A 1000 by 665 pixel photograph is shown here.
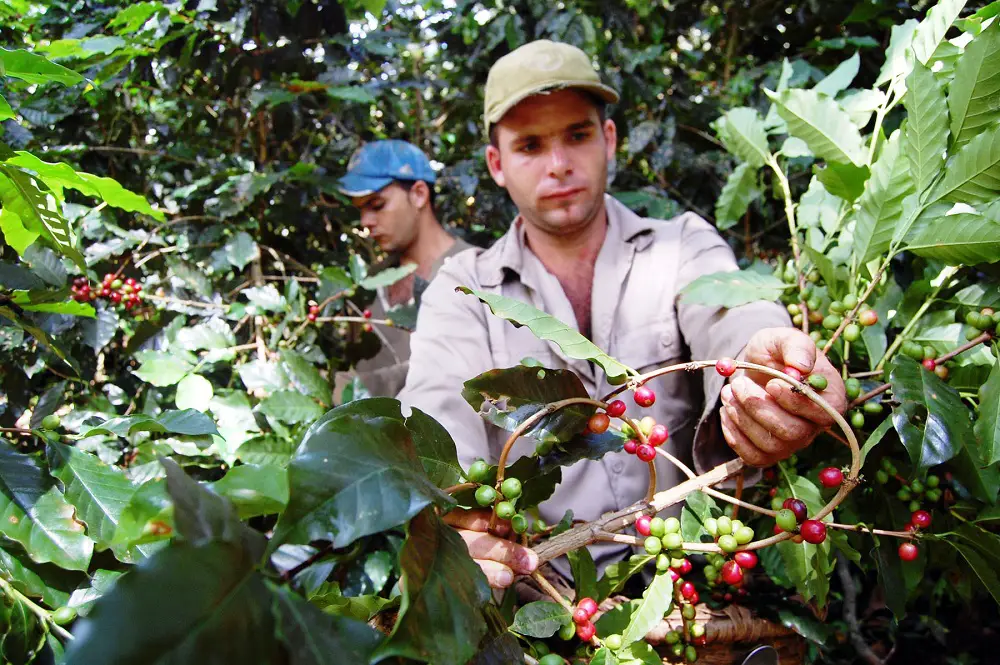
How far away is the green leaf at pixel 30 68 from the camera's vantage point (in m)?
0.78

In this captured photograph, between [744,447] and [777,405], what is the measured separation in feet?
0.31

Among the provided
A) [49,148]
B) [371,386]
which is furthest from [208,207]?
[371,386]

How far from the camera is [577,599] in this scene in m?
0.95

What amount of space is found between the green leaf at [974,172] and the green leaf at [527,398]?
0.59 meters

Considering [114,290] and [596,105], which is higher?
[596,105]

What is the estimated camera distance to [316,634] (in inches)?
16.8

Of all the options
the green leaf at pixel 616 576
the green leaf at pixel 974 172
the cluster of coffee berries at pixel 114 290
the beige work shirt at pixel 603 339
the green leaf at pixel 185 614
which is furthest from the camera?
the cluster of coffee berries at pixel 114 290

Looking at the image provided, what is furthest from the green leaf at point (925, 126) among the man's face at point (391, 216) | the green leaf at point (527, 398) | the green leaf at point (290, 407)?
the man's face at point (391, 216)

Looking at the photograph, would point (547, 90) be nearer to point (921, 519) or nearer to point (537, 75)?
point (537, 75)

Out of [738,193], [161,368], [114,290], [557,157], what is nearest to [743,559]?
[738,193]

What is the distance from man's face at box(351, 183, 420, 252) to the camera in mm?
2760

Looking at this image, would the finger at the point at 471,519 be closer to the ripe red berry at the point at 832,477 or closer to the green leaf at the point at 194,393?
the ripe red berry at the point at 832,477

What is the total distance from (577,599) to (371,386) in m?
1.50

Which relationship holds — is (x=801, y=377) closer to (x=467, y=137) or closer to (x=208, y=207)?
(x=208, y=207)
